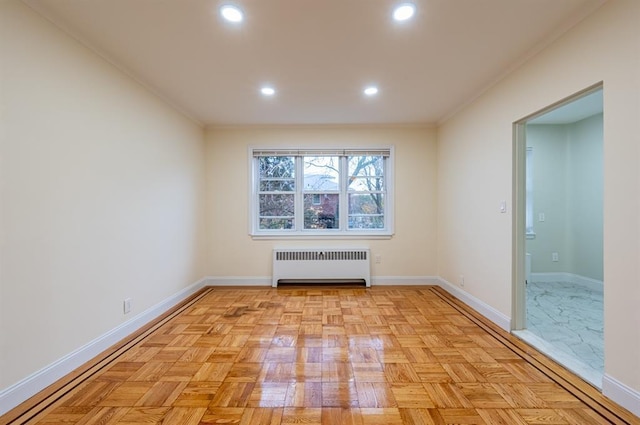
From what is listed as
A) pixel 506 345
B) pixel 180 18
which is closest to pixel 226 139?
pixel 180 18

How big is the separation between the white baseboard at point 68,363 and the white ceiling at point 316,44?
89.4 inches

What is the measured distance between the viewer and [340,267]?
4.37 m

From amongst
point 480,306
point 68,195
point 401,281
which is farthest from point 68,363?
point 401,281

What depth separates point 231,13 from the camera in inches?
74.8

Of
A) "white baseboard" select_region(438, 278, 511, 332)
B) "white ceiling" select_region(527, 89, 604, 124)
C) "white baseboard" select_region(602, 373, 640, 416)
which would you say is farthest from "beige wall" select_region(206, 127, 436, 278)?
"white baseboard" select_region(602, 373, 640, 416)

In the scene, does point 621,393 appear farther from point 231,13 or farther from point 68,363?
point 68,363

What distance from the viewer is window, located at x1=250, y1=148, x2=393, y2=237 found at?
4570 millimetres

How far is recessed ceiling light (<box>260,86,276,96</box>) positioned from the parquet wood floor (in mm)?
2417

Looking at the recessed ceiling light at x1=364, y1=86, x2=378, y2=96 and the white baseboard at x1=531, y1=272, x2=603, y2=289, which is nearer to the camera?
the recessed ceiling light at x1=364, y1=86, x2=378, y2=96

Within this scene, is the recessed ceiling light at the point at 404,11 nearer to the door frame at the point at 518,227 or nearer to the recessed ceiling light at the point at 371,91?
the recessed ceiling light at the point at 371,91

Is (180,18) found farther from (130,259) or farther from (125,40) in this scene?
(130,259)

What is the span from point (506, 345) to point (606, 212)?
4.33 ft

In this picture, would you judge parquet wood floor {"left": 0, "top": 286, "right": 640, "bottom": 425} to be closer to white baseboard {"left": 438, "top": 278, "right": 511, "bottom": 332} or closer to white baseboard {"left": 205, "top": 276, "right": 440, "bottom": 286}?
white baseboard {"left": 438, "top": 278, "right": 511, "bottom": 332}

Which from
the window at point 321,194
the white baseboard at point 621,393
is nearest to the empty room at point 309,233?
the white baseboard at point 621,393
